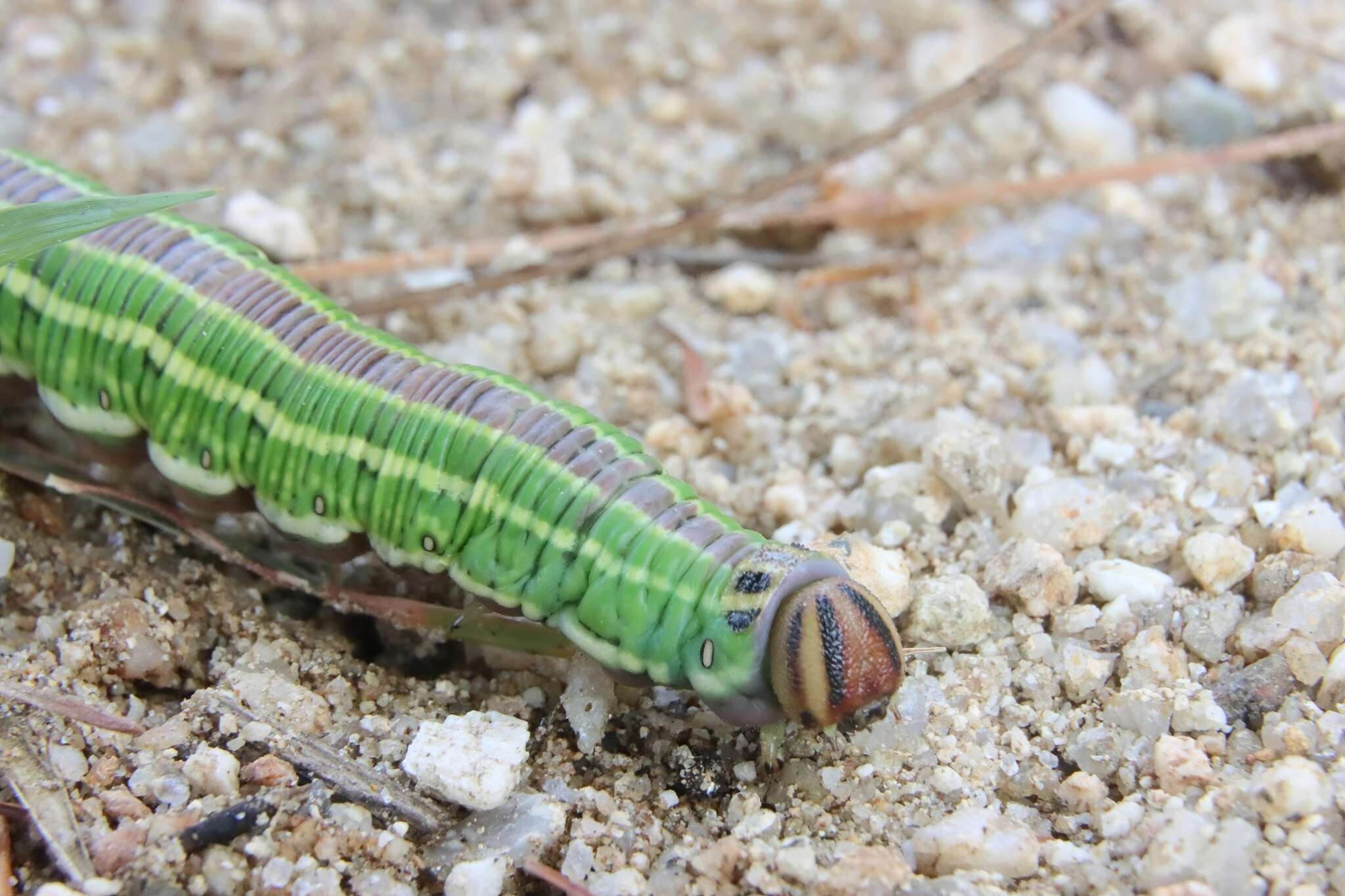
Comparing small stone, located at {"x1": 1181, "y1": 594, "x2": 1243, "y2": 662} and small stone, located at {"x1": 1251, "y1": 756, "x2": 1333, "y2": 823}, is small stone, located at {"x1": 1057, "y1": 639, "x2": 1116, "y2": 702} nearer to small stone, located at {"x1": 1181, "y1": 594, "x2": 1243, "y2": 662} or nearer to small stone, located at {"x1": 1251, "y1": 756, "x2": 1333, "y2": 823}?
small stone, located at {"x1": 1181, "y1": 594, "x2": 1243, "y2": 662}

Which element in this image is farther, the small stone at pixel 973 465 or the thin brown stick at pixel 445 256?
the thin brown stick at pixel 445 256

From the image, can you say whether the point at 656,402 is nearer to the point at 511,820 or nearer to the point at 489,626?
the point at 489,626

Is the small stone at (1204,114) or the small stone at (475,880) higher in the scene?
the small stone at (1204,114)

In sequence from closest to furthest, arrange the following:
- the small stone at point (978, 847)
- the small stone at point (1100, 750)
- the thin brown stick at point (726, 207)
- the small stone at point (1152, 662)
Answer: the small stone at point (978, 847) → the small stone at point (1100, 750) → the small stone at point (1152, 662) → the thin brown stick at point (726, 207)

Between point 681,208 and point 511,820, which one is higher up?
point 681,208

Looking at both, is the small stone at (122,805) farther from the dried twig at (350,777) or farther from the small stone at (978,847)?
the small stone at (978,847)

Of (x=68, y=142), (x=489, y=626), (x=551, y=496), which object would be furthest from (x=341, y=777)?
(x=68, y=142)

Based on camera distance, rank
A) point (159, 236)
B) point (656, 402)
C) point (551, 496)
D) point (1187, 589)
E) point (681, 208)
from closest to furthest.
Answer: point (551, 496) < point (1187, 589) < point (159, 236) < point (656, 402) < point (681, 208)

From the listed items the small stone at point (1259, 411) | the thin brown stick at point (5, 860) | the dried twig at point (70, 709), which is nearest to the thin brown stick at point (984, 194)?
the small stone at point (1259, 411)
